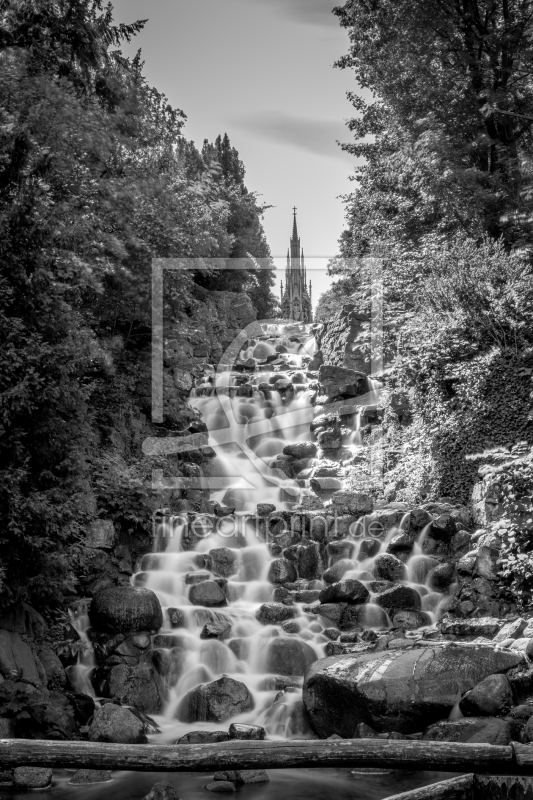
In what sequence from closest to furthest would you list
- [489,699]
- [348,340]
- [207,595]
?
[489,699] → [207,595] → [348,340]

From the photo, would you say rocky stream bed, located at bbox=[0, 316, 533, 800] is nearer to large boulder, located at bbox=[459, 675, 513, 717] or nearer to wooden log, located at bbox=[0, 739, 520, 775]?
large boulder, located at bbox=[459, 675, 513, 717]

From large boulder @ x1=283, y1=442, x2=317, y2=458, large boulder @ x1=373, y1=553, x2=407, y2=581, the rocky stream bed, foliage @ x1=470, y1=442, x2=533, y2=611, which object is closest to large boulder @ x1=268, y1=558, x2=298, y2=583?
the rocky stream bed

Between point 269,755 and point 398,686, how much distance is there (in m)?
3.35

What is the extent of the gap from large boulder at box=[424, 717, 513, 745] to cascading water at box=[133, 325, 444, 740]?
6.77 ft

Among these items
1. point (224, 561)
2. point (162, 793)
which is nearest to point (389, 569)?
point (224, 561)

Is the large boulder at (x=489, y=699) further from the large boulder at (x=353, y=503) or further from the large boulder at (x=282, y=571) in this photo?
the large boulder at (x=353, y=503)

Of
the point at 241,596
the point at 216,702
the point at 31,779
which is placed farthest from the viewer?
the point at 241,596

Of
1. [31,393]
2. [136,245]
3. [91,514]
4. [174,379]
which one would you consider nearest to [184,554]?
[91,514]

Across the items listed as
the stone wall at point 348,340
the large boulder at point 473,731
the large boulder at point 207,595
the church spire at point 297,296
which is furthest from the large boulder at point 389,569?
the church spire at point 297,296

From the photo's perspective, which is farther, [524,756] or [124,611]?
[124,611]

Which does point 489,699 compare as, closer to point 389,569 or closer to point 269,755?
point 269,755

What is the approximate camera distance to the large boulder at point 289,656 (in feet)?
35.0

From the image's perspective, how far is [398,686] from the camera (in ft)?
27.3

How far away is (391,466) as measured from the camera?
17.8 meters
